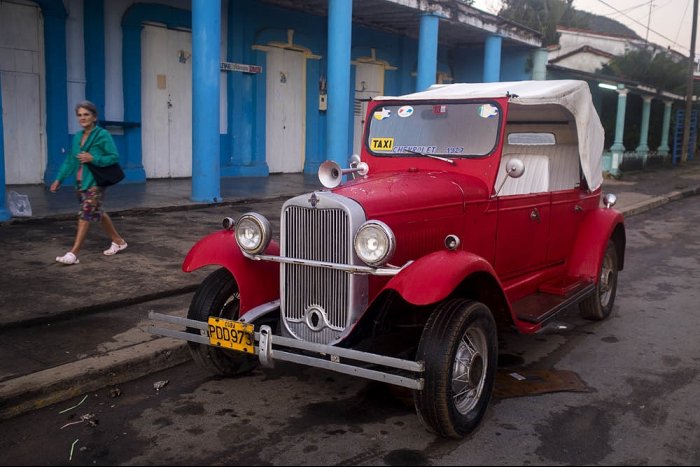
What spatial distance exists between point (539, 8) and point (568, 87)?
32459mm

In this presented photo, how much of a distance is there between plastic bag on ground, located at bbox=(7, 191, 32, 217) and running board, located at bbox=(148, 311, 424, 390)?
5384 mm

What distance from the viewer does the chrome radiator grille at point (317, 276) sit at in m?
3.88

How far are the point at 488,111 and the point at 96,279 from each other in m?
3.94

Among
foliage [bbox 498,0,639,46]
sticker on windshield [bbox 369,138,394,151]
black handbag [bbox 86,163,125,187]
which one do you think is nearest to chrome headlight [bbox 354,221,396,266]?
sticker on windshield [bbox 369,138,394,151]

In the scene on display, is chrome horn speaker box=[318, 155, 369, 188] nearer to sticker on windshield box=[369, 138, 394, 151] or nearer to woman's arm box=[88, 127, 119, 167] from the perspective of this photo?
sticker on windshield box=[369, 138, 394, 151]

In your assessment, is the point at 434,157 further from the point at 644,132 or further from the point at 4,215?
the point at 644,132

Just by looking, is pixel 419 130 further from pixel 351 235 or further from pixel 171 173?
pixel 171 173

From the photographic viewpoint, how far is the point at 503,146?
192 inches

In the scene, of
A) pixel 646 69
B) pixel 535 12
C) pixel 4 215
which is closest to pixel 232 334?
pixel 4 215

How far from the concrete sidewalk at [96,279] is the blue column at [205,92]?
540mm

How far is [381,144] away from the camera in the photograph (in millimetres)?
5355

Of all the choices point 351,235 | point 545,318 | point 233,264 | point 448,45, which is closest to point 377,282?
point 351,235

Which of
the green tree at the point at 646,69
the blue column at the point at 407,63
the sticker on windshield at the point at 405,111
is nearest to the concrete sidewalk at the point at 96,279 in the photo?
the sticker on windshield at the point at 405,111

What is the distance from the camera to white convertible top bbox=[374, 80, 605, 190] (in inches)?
201
